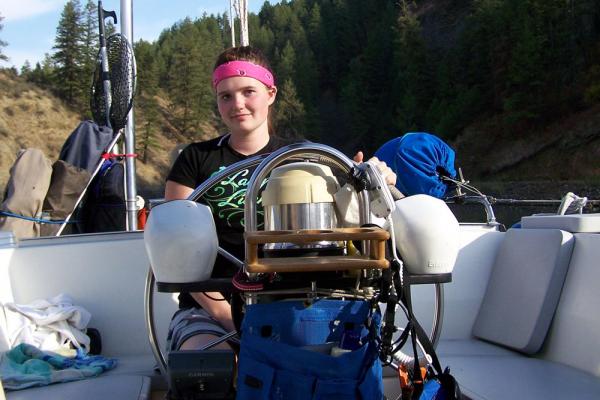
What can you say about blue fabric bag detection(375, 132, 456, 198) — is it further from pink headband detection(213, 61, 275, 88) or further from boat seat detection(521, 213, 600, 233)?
pink headband detection(213, 61, 275, 88)

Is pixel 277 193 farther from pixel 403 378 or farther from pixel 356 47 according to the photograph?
pixel 356 47

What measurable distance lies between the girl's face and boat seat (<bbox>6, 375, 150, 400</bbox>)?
0.88 metres

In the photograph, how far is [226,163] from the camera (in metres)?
2.28

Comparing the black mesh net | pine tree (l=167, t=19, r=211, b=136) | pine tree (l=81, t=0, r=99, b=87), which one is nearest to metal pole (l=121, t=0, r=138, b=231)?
the black mesh net

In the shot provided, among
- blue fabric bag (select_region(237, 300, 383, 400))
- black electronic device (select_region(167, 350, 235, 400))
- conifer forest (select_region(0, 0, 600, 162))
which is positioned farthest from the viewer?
conifer forest (select_region(0, 0, 600, 162))

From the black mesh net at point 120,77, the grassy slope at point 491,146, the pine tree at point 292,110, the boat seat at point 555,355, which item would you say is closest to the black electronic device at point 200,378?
the boat seat at point 555,355

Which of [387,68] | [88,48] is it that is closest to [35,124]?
[88,48]

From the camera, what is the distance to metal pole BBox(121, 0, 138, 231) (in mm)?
4449

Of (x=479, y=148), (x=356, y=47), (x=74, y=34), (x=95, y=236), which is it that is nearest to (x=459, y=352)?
(x=95, y=236)

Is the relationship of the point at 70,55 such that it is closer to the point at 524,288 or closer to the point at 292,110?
the point at 292,110

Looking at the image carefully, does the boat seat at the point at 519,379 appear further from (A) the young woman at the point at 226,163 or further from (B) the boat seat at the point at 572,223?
(A) the young woman at the point at 226,163

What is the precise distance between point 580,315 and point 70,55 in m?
49.0

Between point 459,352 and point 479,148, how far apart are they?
43307 millimetres

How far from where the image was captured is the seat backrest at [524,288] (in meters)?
2.76
